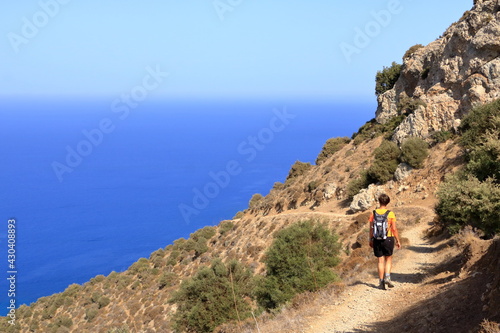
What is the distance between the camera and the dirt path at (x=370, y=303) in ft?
28.7

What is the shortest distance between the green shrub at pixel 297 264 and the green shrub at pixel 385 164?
14223 mm

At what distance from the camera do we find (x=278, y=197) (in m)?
43.2

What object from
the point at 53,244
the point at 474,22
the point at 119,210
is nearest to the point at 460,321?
the point at 474,22

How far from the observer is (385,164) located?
102 feet

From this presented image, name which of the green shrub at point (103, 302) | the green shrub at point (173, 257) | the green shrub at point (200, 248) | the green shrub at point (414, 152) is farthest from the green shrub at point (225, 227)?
the green shrub at point (414, 152)

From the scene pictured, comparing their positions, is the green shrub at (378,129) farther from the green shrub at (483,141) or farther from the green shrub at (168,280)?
the green shrub at (168,280)

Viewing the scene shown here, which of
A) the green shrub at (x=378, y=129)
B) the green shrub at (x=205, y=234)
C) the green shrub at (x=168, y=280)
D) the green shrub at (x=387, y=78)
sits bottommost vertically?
the green shrub at (x=168, y=280)

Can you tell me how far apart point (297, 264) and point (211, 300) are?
4160 mm

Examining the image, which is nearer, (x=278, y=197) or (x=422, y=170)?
(x=422, y=170)

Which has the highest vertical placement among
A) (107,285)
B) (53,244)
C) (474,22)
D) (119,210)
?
(119,210)

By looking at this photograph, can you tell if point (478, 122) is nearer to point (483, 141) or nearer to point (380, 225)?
point (483, 141)

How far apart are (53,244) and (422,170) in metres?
96.1

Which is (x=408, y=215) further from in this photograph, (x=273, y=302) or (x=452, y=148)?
(x=273, y=302)

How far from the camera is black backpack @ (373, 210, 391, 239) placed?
30.9 feet
